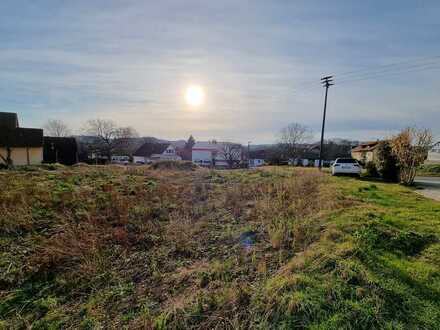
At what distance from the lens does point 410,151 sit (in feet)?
36.8

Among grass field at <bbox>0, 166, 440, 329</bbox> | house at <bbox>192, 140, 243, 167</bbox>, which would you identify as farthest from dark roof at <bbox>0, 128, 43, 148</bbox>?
house at <bbox>192, 140, 243, 167</bbox>

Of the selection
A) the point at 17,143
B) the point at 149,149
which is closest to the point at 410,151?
the point at 17,143

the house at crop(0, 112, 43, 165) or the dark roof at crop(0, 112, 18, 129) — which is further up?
the dark roof at crop(0, 112, 18, 129)

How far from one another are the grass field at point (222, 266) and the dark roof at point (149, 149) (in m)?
51.4

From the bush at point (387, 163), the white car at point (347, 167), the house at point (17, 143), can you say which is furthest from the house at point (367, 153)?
the house at point (17, 143)

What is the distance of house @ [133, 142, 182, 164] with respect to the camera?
5535 cm

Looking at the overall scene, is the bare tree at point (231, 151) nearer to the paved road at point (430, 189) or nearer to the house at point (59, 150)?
the house at point (59, 150)

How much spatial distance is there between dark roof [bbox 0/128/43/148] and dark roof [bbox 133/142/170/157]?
A: 3283 centimetres

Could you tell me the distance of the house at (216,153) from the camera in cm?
5033

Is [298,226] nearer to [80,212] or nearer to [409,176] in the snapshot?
[80,212]

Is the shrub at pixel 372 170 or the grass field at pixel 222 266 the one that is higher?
the shrub at pixel 372 170

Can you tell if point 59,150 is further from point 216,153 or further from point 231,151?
point 216,153

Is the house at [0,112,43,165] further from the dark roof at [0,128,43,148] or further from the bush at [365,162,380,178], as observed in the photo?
the bush at [365,162,380,178]

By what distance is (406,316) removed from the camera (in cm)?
234
